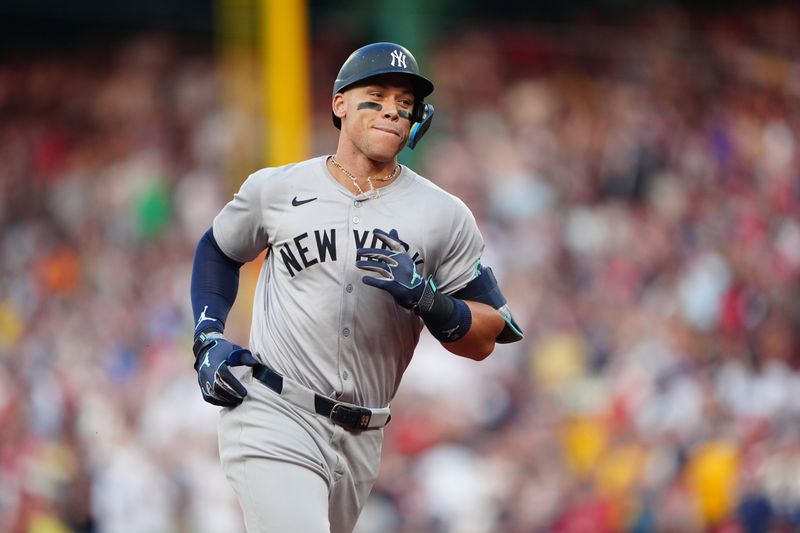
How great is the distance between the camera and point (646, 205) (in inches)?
460

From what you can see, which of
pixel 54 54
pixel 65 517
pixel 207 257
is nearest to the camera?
pixel 207 257

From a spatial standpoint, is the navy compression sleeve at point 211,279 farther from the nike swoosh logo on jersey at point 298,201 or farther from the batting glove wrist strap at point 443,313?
the batting glove wrist strap at point 443,313

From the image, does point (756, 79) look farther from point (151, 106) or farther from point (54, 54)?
point (54, 54)

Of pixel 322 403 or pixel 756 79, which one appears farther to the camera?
pixel 756 79

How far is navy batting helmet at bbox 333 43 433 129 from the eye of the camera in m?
4.31

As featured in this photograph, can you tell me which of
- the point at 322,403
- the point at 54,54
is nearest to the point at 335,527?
the point at 322,403

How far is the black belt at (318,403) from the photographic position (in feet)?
14.1

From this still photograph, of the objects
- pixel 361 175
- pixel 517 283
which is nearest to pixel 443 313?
pixel 361 175

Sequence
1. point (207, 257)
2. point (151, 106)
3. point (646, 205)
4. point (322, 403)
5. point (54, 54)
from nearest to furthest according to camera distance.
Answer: point (322, 403) → point (207, 257) → point (646, 205) → point (151, 106) → point (54, 54)

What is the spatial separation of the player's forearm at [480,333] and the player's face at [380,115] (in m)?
0.56

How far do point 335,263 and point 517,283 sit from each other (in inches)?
274

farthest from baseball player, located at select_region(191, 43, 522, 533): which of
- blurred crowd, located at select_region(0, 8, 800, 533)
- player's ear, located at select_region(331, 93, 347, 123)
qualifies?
blurred crowd, located at select_region(0, 8, 800, 533)

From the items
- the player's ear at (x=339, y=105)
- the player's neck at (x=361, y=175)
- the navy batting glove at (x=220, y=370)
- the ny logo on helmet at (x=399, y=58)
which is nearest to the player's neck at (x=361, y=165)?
the player's neck at (x=361, y=175)

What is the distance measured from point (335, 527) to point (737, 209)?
23.0 feet
